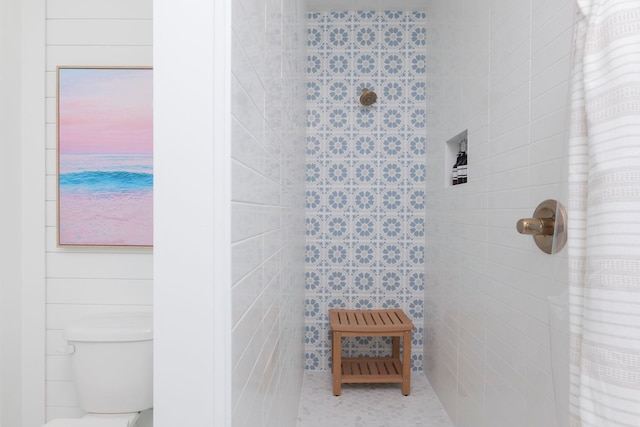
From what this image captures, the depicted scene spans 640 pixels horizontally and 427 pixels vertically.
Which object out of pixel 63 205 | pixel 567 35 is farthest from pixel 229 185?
pixel 63 205

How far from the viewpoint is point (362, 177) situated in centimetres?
278

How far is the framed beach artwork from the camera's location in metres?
1.70

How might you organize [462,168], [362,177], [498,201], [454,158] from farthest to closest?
1. [362,177]
2. [454,158]
3. [462,168]
4. [498,201]

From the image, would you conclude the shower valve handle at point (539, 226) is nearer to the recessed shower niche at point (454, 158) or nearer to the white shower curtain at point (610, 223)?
the white shower curtain at point (610, 223)

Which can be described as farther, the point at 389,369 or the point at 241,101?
the point at 389,369

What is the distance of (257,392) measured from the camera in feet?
3.21

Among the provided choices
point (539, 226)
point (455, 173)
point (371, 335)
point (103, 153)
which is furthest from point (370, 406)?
point (103, 153)

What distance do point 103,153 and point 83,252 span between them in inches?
16.7

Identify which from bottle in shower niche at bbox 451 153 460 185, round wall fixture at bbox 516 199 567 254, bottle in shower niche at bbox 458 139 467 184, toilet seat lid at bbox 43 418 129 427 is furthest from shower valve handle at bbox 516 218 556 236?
toilet seat lid at bbox 43 418 129 427

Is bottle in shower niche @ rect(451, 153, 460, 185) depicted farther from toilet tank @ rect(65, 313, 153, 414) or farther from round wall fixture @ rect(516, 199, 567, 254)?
toilet tank @ rect(65, 313, 153, 414)

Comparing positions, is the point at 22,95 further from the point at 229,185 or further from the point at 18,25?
the point at 229,185

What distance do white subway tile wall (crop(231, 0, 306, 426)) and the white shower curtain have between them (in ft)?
1.93

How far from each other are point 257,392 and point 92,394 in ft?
3.27

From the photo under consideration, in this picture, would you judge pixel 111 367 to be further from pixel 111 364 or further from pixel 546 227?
pixel 546 227
